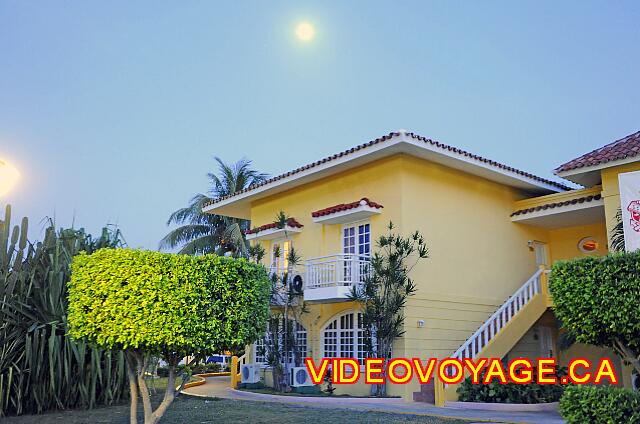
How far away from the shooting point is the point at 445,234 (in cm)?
1573

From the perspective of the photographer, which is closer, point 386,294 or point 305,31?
point 386,294

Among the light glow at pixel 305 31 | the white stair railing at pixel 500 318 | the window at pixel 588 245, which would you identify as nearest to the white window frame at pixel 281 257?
the white stair railing at pixel 500 318

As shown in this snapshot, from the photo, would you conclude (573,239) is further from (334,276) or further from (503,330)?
(334,276)

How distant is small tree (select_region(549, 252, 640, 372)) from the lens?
6797mm

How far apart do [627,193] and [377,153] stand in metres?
5.51

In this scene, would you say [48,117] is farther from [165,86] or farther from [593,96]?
[593,96]

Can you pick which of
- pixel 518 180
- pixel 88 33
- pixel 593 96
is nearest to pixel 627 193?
pixel 518 180

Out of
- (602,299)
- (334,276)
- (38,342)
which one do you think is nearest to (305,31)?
(334,276)

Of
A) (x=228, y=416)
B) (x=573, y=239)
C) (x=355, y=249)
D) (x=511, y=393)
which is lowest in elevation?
(x=228, y=416)

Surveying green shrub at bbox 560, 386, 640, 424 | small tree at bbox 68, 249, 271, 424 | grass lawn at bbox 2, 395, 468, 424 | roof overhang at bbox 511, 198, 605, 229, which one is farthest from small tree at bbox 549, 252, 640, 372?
Result: roof overhang at bbox 511, 198, 605, 229

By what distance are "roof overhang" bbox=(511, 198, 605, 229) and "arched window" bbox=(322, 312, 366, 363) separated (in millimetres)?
5636

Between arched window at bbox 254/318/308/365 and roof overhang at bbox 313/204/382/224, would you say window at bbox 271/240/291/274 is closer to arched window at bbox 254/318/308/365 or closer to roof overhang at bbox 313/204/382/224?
arched window at bbox 254/318/308/365

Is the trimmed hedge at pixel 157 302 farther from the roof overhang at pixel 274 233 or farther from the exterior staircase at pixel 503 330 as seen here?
the roof overhang at pixel 274 233

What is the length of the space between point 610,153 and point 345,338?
7750 mm
